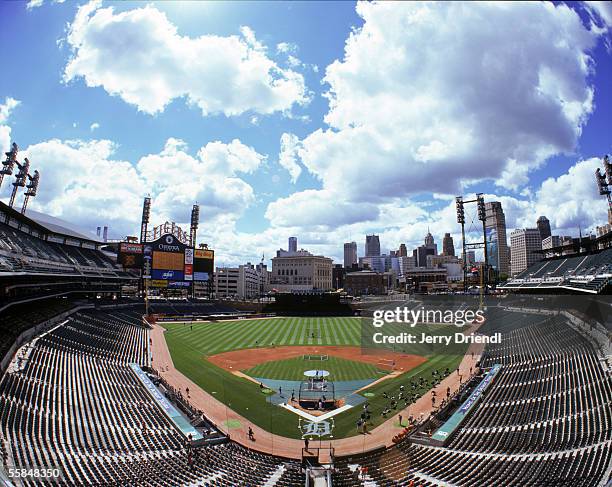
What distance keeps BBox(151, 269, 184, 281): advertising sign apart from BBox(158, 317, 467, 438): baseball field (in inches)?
472

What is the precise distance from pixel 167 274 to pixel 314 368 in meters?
47.5

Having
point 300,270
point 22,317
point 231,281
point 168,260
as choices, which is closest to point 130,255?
point 168,260

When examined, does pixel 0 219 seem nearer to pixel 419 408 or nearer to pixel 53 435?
pixel 53 435

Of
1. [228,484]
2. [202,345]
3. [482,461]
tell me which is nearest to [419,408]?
[482,461]

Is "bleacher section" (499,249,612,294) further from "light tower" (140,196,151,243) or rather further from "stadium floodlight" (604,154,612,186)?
"light tower" (140,196,151,243)

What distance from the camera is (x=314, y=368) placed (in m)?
41.8

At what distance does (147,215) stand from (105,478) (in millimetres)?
82736

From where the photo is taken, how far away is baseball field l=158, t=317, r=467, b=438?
97.9ft

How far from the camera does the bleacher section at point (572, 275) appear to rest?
35594mm

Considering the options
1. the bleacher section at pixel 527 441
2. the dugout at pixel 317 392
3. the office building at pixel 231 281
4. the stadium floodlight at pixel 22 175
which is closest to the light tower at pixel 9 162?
the stadium floodlight at pixel 22 175

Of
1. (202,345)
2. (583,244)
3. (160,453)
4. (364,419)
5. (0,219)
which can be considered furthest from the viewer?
(583,244)

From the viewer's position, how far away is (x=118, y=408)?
26.1 meters

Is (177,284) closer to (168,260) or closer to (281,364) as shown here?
(168,260)

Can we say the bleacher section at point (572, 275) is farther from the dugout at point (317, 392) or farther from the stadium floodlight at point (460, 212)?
the dugout at point (317, 392)
